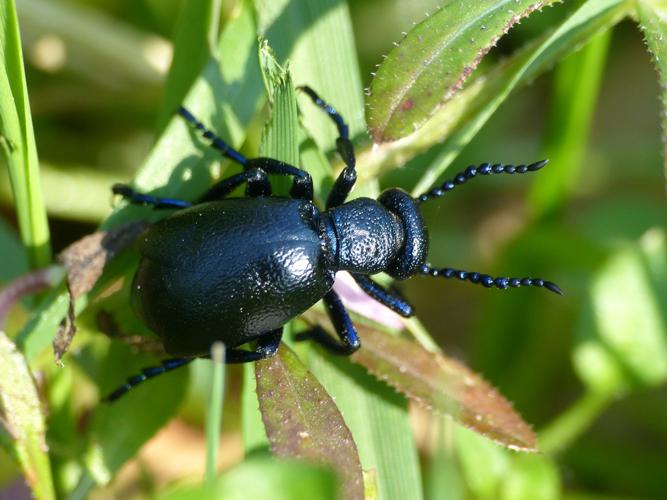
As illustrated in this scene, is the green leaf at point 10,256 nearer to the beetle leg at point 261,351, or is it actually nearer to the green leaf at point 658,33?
the beetle leg at point 261,351

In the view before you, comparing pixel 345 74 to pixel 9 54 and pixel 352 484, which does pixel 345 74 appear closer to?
pixel 9 54

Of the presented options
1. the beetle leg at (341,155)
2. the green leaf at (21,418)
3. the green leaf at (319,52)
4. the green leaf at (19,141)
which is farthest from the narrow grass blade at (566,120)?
the green leaf at (21,418)

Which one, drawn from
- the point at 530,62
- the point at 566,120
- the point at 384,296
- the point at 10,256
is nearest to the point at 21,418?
the point at 10,256

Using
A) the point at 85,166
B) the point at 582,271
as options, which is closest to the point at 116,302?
the point at 85,166

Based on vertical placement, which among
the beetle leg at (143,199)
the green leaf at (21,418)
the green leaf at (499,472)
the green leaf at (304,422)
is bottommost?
the green leaf at (499,472)

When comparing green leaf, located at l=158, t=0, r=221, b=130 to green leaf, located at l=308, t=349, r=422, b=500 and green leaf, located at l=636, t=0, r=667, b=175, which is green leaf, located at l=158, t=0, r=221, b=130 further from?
green leaf, located at l=636, t=0, r=667, b=175

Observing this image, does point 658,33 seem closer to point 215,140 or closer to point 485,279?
point 485,279
